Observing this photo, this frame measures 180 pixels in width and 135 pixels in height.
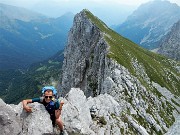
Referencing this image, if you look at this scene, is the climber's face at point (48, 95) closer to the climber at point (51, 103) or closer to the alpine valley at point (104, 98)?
the climber at point (51, 103)

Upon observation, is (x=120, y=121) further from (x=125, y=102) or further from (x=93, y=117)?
(x=125, y=102)

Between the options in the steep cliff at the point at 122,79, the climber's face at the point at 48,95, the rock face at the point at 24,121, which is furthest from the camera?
the steep cliff at the point at 122,79

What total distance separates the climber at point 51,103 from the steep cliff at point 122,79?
13.6 metres

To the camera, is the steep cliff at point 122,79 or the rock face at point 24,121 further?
the steep cliff at point 122,79

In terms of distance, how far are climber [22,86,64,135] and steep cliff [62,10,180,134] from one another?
13.6 m

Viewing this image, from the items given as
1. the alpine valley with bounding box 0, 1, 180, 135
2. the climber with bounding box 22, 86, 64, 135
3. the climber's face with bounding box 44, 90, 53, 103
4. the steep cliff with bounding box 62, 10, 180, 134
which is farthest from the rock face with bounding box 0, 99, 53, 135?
the steep cliff with bounding box 62, 10, 180, 134

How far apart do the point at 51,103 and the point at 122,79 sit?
177 ft

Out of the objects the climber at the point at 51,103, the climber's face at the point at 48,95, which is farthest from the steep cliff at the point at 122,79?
the climber's face at the point at 48,95

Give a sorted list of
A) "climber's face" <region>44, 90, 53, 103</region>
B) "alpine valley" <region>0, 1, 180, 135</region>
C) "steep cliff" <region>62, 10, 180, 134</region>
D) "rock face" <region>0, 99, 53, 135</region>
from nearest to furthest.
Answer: "rock face" <region>0, 99, 53, 135</region> → "climber's face" <region>44, 90, 53, 103</region> → "alpine valley" <region>0, 1, 180, 135</region> → "steep cliff" <region>62, 10, 180, 134</region>

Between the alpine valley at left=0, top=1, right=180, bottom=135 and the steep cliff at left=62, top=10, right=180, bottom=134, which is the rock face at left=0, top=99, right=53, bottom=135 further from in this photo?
the steep cliff at left=62, top=10, right=180, bottom=134

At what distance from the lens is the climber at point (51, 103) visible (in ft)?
73.4

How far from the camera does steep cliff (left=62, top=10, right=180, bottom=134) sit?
61.2 meters

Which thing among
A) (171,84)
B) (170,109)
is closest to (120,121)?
(170,109)

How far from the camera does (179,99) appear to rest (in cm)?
11412
